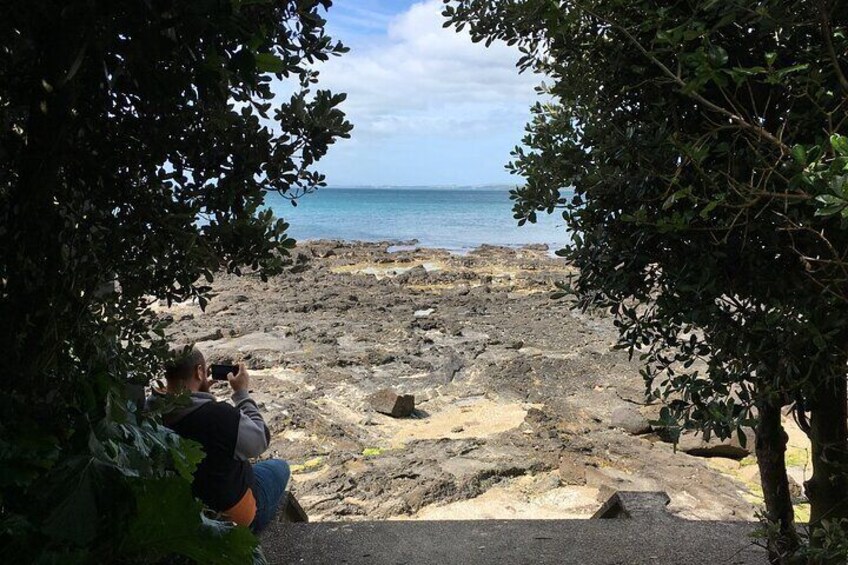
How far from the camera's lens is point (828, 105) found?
223 centimetres

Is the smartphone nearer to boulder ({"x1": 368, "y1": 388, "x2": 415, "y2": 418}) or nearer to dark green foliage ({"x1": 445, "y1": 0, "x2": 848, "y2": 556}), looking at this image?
dark green foliage ({"x1": 445, "y1": 0, "x2": 848, "y2": 556})

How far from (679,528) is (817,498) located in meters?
1.49

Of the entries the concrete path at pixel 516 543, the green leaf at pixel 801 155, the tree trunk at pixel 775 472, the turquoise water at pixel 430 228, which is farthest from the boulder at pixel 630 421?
the turquoise water at pixel 430 228

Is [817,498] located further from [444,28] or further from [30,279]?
[30,279]

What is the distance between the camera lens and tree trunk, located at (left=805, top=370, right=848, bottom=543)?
283 cm

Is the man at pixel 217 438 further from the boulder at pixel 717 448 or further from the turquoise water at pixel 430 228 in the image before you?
the turquoise water at pixel 430 228

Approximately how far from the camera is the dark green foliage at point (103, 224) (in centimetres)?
161

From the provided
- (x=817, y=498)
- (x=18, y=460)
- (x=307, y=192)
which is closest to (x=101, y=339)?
(x=18, y=460)

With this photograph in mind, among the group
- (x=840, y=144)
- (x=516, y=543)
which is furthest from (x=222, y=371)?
(x=840, y=144)

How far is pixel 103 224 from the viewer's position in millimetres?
2113

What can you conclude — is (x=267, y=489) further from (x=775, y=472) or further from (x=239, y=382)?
(x=775, y=472)

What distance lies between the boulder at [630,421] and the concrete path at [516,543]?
444 cm

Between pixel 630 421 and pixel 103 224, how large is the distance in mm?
7968

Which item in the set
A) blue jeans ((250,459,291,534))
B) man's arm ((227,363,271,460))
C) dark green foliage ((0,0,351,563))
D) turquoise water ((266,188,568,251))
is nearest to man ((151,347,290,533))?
man's arm ((227,363,271,460))
